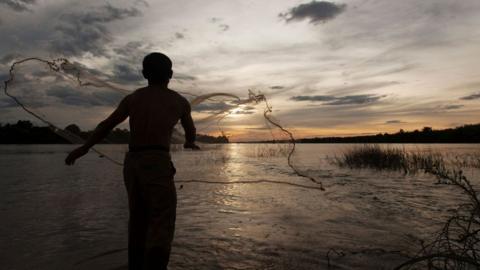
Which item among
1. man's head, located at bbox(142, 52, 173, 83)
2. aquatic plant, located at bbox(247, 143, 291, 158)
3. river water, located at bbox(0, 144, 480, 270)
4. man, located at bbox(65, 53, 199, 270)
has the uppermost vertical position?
man's head, located at bbox(142, 52, 173, 83)

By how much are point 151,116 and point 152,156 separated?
1.21ft

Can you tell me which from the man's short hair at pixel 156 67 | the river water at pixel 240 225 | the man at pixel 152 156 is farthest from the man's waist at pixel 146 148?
the river water at pixel 240 225

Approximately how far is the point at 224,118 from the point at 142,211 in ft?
14.2

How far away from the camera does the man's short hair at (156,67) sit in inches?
144

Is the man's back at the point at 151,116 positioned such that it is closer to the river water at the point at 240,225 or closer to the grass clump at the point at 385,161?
the river water at the point at 240,225

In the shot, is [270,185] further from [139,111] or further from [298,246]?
[139,111]

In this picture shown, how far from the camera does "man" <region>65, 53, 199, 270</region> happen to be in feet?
11.6

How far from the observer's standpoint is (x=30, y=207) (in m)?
10.7

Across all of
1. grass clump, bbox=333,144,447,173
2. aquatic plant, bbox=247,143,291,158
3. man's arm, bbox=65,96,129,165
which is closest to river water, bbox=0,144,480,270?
man's arm, bbox=65,96,129,165

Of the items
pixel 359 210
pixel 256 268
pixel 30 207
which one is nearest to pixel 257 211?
pixel 359 210

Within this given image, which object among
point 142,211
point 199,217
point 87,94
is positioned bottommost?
point 199,217

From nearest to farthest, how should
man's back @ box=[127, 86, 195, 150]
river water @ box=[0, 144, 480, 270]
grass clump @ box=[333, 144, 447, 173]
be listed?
man's back @ box=[127, 86, 195, 150] < river water @ box=[0, 144, 480, 270] < grass clump @ box=[333, 144, 447, 173]

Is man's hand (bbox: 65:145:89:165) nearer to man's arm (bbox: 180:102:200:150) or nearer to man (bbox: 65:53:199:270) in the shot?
man (bbox: 65:53:199:270)

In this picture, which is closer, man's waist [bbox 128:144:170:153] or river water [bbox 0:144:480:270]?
man's waist [bbox 128:144:170:153]
